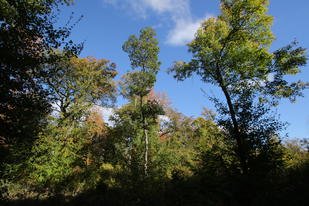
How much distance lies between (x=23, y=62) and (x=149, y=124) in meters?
17.7

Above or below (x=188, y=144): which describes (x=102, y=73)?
above

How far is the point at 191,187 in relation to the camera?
41.4 ft

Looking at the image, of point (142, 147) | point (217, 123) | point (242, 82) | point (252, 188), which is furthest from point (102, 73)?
point (252, 188)

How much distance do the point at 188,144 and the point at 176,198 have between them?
2536 centimetres

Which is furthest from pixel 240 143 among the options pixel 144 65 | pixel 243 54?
pixel 144 65

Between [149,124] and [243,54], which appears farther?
[149,124]

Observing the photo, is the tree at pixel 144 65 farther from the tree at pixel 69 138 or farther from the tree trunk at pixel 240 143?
the tree trunk at pixel 240 143

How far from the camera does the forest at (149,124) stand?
9.80 meters

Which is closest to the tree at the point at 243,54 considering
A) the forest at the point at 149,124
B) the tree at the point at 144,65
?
the forest at the point at 149,124

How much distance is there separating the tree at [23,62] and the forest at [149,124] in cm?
3

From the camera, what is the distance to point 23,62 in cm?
948

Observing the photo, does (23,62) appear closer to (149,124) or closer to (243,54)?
(243,54)

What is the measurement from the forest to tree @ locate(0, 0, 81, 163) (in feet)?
0.11

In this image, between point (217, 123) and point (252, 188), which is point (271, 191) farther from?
point (217, 123)
